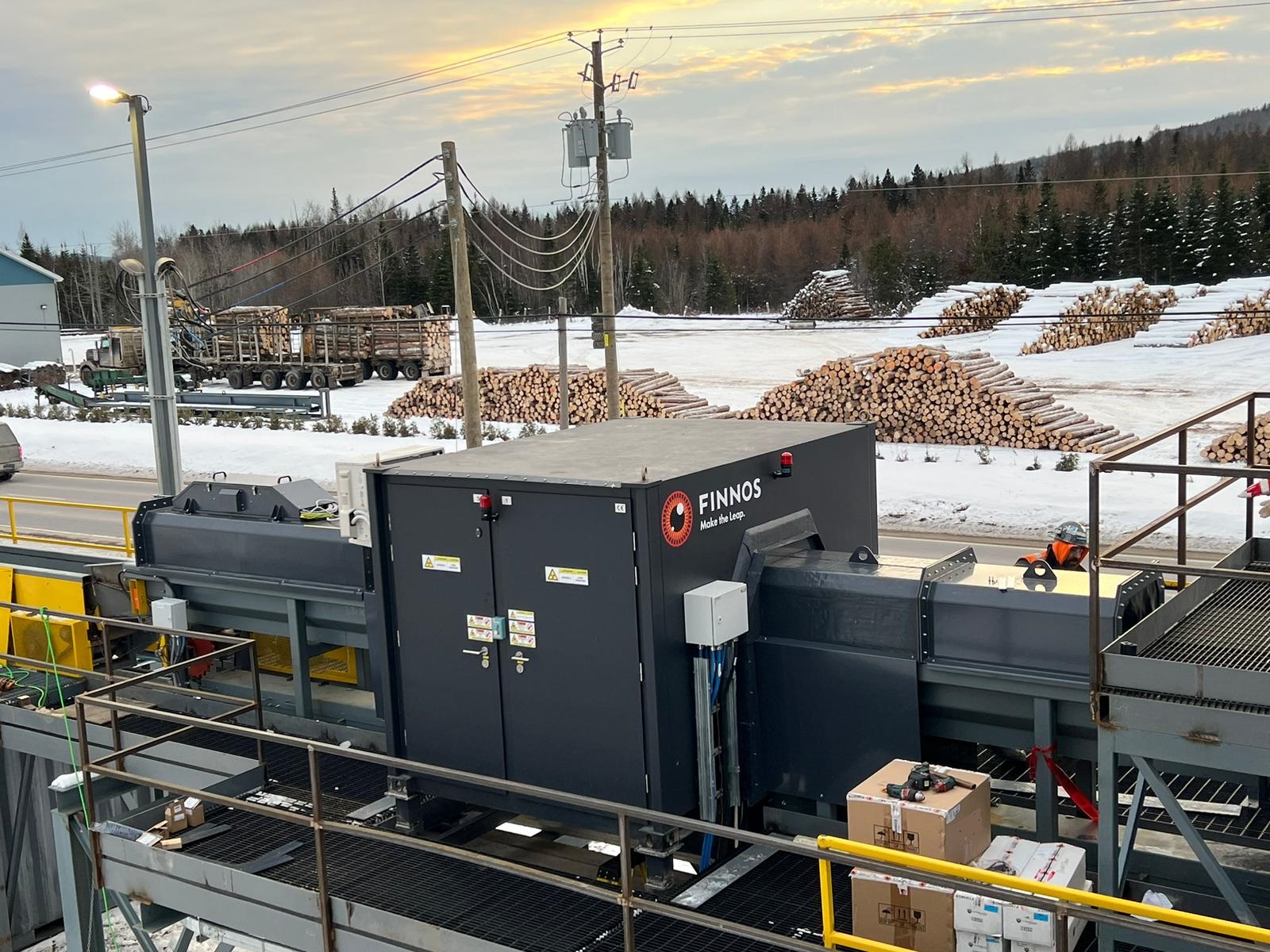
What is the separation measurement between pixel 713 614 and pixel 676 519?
1.95 ft

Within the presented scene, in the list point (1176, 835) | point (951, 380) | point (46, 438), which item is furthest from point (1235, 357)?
point (46, 438)

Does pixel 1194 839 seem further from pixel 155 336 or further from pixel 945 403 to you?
pixel 945 403

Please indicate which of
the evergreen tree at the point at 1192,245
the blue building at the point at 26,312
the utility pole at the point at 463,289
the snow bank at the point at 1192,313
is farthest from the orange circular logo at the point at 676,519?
the blue building at the point at 26,312

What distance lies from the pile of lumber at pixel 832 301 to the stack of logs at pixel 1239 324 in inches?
773

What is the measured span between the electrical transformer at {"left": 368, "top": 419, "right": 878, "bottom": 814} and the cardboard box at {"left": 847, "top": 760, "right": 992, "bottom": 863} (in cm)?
130

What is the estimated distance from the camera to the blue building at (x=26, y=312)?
224ft

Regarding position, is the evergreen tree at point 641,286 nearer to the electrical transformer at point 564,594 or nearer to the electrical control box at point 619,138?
the electrical control box at point 619,138

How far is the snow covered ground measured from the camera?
23.9 m

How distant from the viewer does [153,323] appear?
14875 millimetres

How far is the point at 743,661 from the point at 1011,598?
1.69 metres

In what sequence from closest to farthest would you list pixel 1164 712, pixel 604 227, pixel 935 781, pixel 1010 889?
pixel 1010 889 < pixel 1164 712 < pixel 935 781 < pixel 604 227

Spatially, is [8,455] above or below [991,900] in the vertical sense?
below

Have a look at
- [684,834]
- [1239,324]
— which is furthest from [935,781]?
[1239,324]

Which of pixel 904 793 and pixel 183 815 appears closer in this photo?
pixel 904 793
